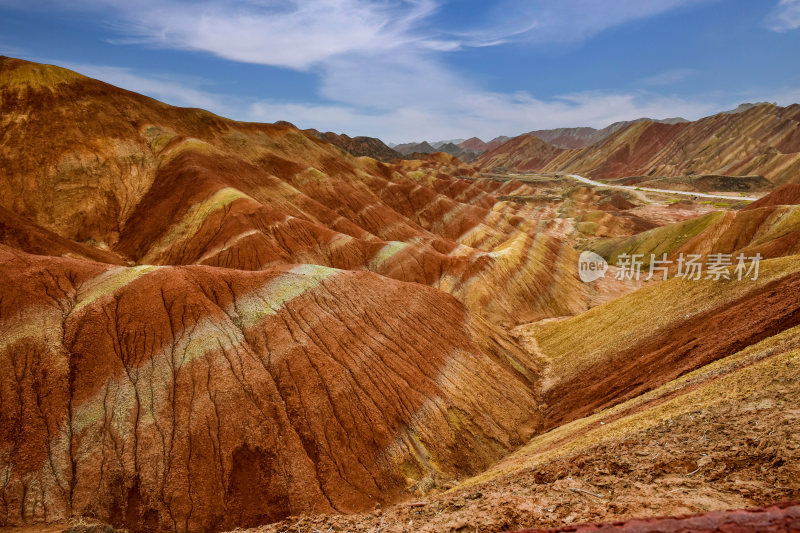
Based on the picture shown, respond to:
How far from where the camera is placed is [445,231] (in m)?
88.9

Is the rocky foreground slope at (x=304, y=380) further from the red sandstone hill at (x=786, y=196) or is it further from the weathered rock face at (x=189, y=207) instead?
the red sandstone hill at (x=786, y=196)

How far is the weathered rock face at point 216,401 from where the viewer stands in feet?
57.8

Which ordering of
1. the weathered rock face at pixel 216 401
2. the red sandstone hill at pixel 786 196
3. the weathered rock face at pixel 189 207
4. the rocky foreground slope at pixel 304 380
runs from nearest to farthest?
the rocky foreground slope at pixel 304 380
the weathered rock face at pixel 216 401
the weathered rock face at pixel 189 207
the red sandstone hill at pixel 786 196

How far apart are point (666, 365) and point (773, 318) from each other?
19.2 ft

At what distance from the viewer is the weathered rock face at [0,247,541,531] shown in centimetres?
1762

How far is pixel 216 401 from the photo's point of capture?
2067 centimetres

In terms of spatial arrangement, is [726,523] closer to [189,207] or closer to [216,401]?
[216,401]

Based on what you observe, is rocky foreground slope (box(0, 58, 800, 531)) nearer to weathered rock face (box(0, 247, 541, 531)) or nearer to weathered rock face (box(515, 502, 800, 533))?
weathered rock face (box(0, 247, 541, 531))
